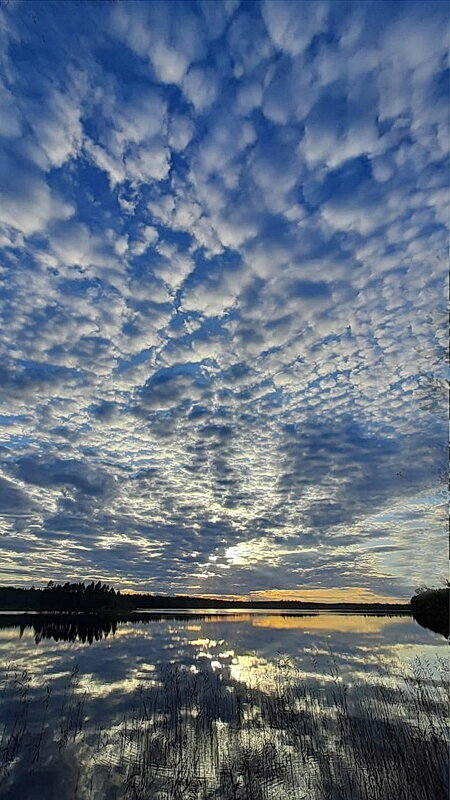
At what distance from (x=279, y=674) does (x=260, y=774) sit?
70.5 feet

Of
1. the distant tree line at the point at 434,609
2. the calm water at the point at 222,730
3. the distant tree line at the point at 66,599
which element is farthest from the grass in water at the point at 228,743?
the distant tree line at the point at 66,599

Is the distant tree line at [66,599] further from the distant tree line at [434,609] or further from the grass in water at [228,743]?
the grass in water at [228,743]

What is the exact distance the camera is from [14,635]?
204 feet

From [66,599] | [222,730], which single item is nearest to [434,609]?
[222,730]

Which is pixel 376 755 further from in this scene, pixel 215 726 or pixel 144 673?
pixel 144 673

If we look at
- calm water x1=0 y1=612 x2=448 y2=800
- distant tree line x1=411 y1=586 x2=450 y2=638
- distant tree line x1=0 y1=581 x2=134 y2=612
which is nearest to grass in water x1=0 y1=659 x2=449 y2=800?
calm water x1=0 y1=612 x2=448 y2=800

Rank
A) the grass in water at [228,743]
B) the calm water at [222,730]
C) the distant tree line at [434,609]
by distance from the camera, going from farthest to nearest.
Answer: the distant tree line at [434,609] < the calm water at [222,730] < the grass in water at [228,743]

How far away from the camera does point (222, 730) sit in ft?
73.3

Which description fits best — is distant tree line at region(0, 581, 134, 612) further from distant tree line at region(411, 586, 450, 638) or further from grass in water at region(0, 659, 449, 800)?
grass in water at region(0, 659, 449, 800)

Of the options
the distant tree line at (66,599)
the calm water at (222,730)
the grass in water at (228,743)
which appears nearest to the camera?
the grass in water at (228,743)

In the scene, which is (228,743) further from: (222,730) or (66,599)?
(66,599)

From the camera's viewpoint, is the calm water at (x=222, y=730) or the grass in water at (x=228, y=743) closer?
the grass in water at (x=228, y=743)

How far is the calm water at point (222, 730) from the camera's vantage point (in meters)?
16.3

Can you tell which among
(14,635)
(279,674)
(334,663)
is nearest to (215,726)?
(279,674)
